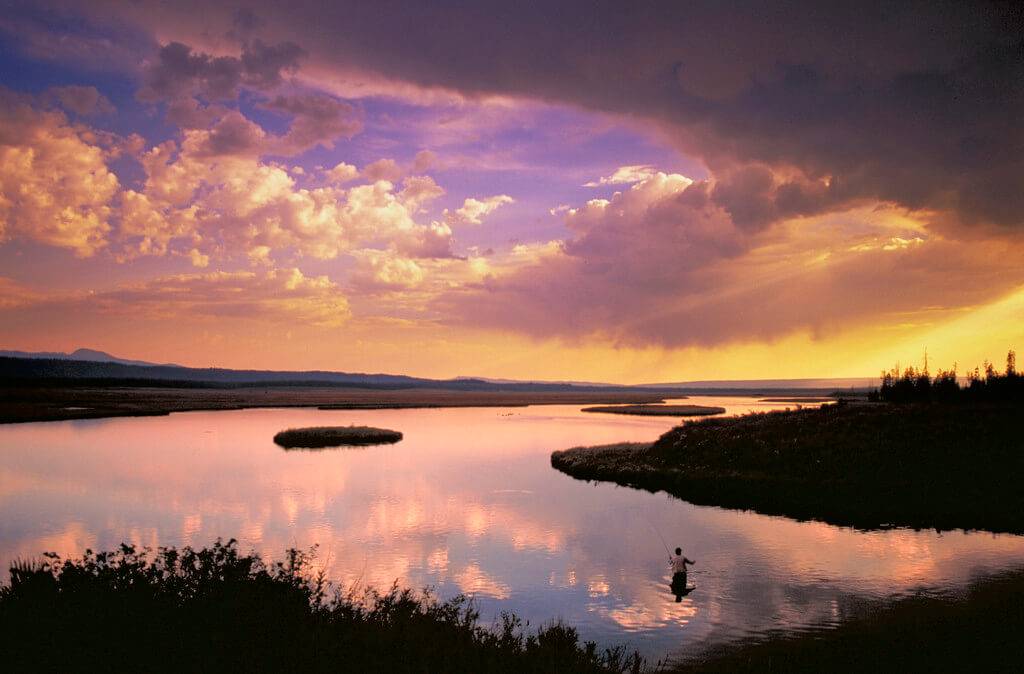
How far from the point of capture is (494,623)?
19016 mm

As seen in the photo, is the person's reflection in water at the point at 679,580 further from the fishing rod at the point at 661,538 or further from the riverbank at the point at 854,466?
the riverbank at the point at 854,466

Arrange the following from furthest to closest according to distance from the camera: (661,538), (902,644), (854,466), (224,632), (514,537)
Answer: (854,466), (514,537), (661,538), (902,644), (224,632)

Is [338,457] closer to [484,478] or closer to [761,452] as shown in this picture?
[484,478]

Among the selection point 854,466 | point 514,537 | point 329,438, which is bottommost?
point 329,438

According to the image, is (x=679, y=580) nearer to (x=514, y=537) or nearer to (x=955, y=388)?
(x=514, y=537)

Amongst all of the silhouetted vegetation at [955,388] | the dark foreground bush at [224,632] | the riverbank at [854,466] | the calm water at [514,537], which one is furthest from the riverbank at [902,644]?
the silhouetted vegetation at [955,388]

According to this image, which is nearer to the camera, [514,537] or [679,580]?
[679,580]

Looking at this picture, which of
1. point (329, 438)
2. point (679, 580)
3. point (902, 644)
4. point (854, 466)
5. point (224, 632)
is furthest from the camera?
point (329, 438)

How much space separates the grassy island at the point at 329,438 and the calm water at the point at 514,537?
1465 centimetres

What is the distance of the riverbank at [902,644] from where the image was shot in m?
15.9

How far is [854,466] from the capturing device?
41750mm

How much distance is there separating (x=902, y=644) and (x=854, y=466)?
27.2m

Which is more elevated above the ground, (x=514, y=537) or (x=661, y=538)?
(x=661, y=538)

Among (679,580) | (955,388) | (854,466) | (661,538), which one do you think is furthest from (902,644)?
(955,388)
